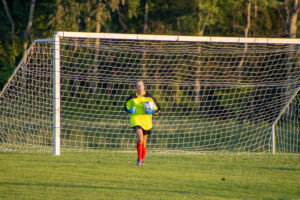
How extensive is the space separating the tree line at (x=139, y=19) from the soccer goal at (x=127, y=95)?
508 cm

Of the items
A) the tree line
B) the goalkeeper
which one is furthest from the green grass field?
the tree line

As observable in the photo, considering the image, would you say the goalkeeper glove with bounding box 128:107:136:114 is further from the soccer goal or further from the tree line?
the tree line

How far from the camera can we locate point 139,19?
1032 inches

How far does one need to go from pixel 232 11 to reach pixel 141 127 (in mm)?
18889

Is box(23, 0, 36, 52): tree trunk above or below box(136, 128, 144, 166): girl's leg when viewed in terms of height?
above

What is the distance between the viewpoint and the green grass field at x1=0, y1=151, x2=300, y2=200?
19.6ft

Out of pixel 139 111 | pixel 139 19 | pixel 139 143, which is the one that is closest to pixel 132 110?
pixel 139 111

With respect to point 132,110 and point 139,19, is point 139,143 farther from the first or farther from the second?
point 139,19

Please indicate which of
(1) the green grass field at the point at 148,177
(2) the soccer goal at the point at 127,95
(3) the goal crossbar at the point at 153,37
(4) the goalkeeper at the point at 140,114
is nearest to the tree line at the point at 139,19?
(2) the soccer goal at the point at 127,95

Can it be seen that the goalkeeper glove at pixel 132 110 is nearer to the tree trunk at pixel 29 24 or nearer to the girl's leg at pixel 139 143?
the girl's leg at pixel 139 143

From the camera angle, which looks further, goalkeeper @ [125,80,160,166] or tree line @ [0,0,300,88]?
tree line @ [0,0,300,88]

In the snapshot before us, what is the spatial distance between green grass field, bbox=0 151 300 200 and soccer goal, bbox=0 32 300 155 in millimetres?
832

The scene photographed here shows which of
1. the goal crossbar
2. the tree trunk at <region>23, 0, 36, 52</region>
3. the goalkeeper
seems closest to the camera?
the goalkeeper

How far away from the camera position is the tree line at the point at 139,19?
67.6 feet
